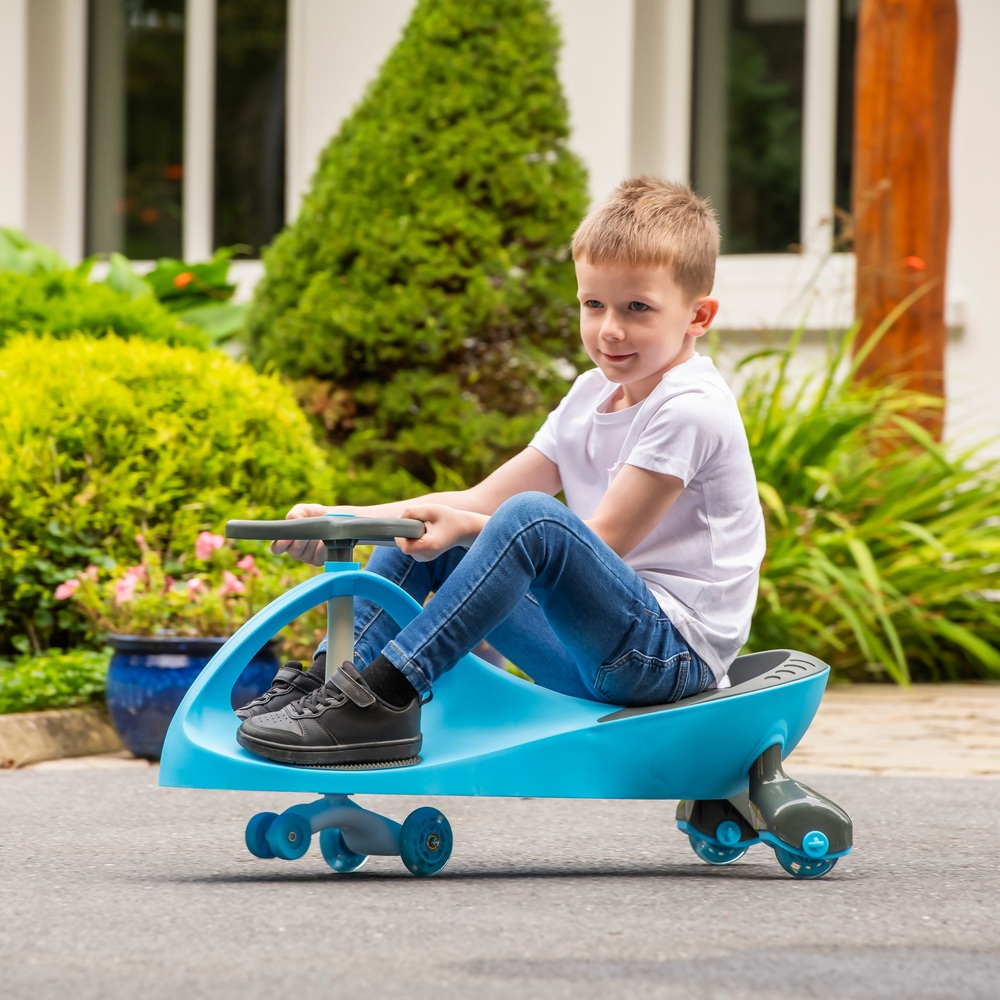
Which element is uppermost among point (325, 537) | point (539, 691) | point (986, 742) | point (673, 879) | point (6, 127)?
point (6, 127)

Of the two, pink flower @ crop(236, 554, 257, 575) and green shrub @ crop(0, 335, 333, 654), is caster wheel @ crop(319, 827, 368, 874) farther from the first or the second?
green shrub @ crop(0, 335, 333, 654)

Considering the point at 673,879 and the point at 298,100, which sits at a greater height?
the point at 298,100

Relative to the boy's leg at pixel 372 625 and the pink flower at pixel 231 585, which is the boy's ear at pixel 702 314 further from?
the pink flower at pixel 231 585

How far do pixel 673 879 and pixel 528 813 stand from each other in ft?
2.94

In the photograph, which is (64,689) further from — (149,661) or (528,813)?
(528,813)

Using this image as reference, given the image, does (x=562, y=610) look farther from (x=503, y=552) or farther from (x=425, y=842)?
(x=425, y=842)

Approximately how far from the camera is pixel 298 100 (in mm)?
9148

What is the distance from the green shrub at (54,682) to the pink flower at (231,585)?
1.46 feet

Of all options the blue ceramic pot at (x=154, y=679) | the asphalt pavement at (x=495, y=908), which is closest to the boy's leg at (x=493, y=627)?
the asphalt pavement at (x=495, y=908)

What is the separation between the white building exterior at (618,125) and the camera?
8.09m

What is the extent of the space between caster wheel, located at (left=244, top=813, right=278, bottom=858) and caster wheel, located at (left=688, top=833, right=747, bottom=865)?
0.82 meters

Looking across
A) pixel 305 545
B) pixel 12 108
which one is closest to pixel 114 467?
pixel 305 545

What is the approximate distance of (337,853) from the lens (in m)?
2.83

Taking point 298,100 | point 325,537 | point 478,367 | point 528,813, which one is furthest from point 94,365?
point 298,100
